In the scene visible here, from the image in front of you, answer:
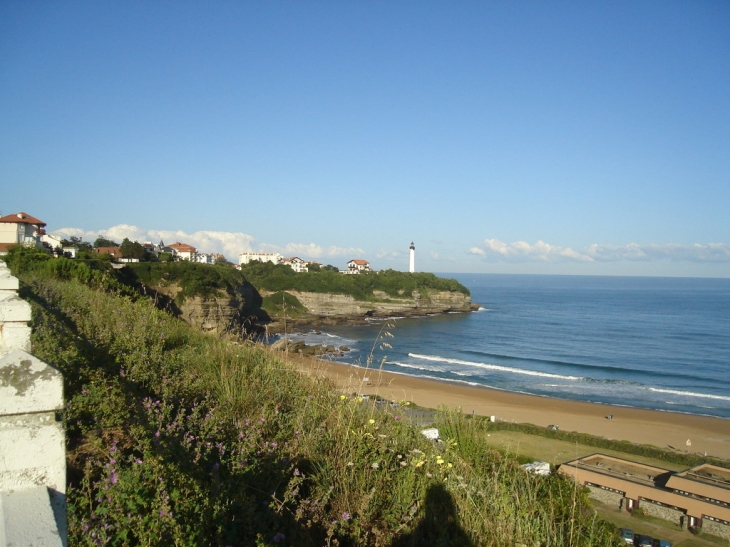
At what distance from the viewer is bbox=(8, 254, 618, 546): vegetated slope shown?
2316 mm

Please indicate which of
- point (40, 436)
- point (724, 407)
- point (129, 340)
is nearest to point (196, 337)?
point (129, 340)

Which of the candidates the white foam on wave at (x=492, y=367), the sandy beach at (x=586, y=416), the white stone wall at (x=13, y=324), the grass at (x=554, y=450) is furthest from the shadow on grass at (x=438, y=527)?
the white foam on wave at (x=492, y=367)

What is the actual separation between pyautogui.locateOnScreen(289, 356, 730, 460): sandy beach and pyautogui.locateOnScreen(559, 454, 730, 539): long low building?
6157 millimetres

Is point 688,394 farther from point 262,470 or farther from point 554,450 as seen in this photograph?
point 262,470

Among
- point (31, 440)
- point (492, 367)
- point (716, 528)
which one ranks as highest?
point (31, 440)

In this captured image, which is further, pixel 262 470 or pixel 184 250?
pixel 184 250

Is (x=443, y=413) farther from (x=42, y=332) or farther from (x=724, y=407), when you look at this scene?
(x=724, y=407)

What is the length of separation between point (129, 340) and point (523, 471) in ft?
12.9

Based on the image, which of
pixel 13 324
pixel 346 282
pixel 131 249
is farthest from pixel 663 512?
pixel 346 282

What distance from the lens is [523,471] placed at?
4059 mm

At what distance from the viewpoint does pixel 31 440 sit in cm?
143

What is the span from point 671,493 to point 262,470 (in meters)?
12.3

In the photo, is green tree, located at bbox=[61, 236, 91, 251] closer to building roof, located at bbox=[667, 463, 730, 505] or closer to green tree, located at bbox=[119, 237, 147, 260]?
green tree, located at bbox=[119, 237, 147, 260]

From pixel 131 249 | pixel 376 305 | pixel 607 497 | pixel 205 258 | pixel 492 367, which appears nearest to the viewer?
pixel 607 497
